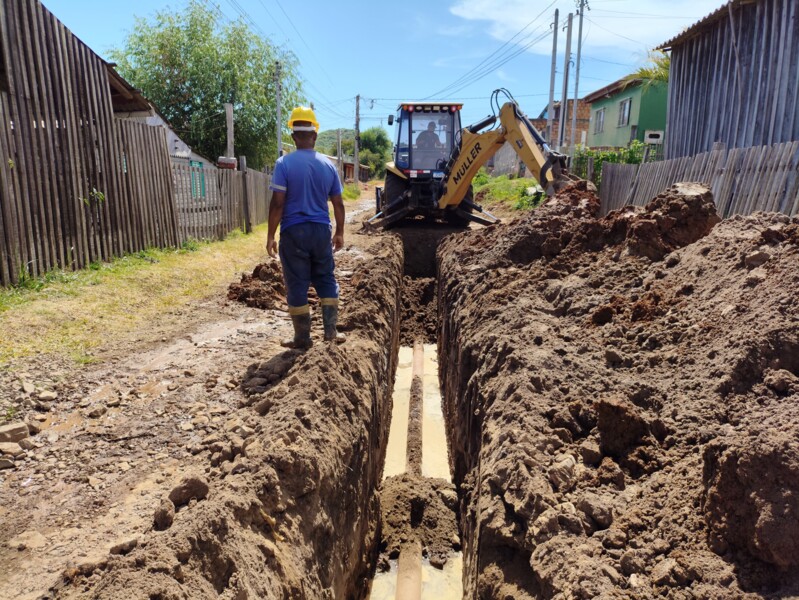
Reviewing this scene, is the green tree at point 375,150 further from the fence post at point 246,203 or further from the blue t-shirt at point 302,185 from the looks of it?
the blue t-shirt at point 302,185

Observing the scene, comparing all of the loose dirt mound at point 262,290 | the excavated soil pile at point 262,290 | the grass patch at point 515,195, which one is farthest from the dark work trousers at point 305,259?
the grass patch at point 515,195

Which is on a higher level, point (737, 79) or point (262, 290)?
point (737, 79)

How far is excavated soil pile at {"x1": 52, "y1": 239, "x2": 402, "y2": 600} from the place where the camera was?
7.08 ft

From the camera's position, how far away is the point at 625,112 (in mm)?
Result: 25031

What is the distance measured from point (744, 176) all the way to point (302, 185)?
5.98m

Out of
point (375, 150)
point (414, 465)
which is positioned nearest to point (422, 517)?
point (414, 465)

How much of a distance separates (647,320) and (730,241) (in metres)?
1.05

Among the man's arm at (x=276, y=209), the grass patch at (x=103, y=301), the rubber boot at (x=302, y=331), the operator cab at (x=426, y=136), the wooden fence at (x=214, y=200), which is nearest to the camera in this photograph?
the man's arm at (x=276, y=209)

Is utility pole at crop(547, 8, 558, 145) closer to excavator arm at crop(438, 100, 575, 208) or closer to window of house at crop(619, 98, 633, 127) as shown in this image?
window of house at crop(619, 98, 633, 127)

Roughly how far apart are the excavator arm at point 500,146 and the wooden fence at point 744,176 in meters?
1.77

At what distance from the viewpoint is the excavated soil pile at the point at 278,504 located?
216 cm

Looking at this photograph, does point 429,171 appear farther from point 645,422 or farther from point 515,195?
point 645,422

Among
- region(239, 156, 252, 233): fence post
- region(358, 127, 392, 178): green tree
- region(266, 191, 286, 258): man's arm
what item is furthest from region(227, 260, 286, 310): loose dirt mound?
region(358, 127, 392, 178): green tree

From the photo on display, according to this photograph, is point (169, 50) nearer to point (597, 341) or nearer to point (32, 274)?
point (32, 274)
